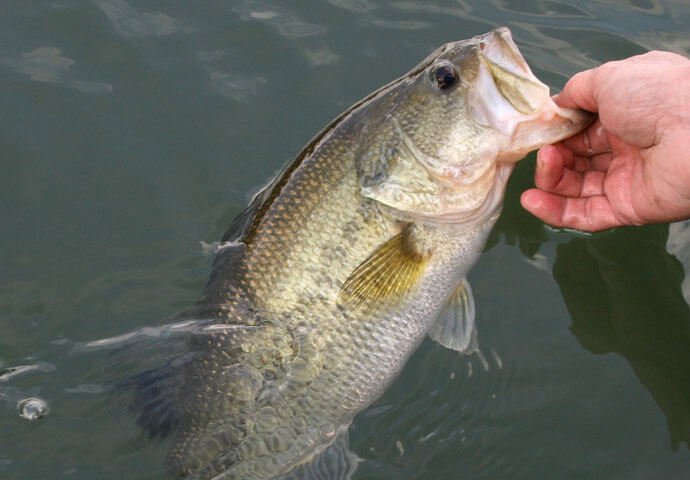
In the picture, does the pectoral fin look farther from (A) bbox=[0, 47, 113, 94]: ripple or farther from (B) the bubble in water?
(A) bbox=[0, 47, 113, 94]: ripple

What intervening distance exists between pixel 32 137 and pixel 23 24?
100cm

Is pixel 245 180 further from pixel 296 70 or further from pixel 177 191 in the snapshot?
pixel 296 70

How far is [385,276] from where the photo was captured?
3.49 meters

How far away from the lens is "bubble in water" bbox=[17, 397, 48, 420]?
397cm

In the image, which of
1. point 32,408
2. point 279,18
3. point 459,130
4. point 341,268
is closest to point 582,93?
point 459,130

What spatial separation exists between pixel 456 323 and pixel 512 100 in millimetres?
1078

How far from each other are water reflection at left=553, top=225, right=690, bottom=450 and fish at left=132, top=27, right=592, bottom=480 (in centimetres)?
127

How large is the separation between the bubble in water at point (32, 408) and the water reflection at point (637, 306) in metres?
2.78

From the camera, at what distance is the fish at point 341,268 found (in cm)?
347

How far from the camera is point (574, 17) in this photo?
20.2 ft

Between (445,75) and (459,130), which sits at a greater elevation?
(445,75)

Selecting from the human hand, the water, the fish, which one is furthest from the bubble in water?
the human hand

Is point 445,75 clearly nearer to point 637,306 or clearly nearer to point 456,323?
point 456,323

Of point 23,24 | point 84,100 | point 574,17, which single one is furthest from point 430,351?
point 23,24
